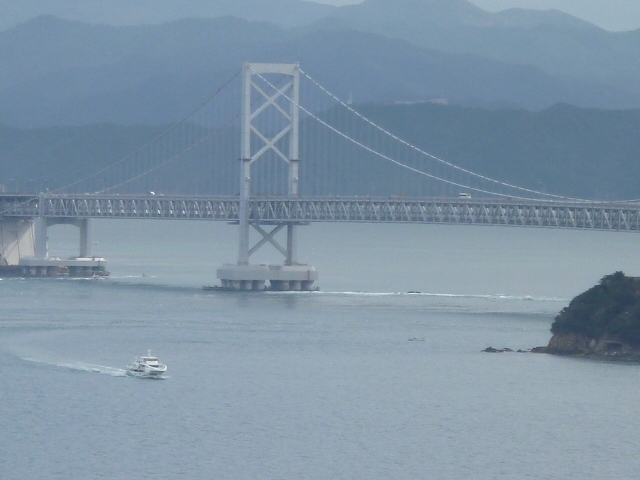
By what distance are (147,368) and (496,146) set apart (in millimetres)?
73046

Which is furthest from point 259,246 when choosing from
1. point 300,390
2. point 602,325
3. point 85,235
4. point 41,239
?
point 300,390

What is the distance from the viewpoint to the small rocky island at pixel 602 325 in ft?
108

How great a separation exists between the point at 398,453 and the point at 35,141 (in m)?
94.5

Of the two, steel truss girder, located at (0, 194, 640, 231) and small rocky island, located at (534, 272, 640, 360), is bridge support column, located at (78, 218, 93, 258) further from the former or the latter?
small rocky island, located at (534, 272, 640, 360)

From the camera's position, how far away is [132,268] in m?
63.9

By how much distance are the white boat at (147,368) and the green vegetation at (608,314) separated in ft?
26.5

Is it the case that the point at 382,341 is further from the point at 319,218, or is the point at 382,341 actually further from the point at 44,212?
the point at 44,212

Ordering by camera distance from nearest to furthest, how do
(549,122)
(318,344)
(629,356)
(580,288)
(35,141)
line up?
1. (629,356)
2. (318,344)
3. (580,288)
4. (549,122)
5. (35,141)

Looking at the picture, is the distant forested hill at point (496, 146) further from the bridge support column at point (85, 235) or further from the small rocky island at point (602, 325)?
the small rocky island at point (602, 325)

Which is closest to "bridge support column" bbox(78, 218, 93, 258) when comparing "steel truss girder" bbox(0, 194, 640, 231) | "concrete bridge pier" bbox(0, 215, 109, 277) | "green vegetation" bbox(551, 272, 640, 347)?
"concrete bridge pier" bbox(0, 215, 109, 277)

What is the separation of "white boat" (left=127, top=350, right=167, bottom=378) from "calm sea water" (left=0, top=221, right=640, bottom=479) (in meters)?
0.29

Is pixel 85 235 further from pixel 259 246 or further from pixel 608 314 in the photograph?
pixel 608 314

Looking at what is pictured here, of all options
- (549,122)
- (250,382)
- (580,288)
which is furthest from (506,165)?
(250,382)

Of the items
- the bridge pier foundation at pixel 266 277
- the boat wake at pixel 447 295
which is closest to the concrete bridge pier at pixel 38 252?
the bridge pier foundation at pixel 266 277
